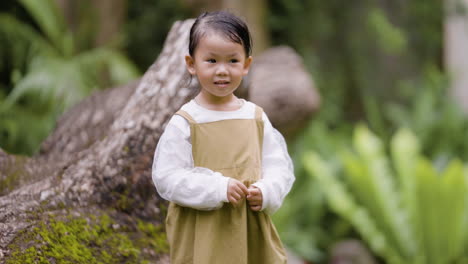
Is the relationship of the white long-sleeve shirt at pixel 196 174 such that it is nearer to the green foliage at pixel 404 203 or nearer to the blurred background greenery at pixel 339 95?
the blurred background greenery at pixel 339 95

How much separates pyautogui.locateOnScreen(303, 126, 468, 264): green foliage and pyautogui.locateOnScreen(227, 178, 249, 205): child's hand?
3408 mm

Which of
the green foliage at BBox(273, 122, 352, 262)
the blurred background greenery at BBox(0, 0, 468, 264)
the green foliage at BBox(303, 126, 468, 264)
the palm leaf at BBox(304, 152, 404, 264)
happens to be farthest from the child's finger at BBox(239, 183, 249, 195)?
the green foliage at BBox(273, 122, 352, 262)

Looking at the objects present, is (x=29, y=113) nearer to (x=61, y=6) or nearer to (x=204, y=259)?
(x=61, y=6)

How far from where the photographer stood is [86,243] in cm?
189

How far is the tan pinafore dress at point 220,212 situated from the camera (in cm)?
160

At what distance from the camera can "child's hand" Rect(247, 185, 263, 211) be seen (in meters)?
1.59

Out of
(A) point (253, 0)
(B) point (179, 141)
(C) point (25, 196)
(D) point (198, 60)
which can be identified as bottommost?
(C) point (25, 196)

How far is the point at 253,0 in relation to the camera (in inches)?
250

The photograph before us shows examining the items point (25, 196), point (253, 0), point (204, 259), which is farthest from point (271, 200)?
point (253, 0)

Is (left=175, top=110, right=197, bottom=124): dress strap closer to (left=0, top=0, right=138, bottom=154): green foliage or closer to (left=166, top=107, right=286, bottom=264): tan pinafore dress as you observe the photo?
(left=166, top=107, right=286, bottom=264): tan pinafore dress

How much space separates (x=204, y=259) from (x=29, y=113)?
332 centimetres

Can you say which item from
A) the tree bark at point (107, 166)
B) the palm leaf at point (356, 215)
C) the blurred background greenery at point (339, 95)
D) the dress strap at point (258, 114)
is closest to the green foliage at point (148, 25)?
the blurred background greenery at point (339, 95)

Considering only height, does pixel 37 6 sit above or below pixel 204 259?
above

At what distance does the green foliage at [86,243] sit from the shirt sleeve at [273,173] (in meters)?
0.57
